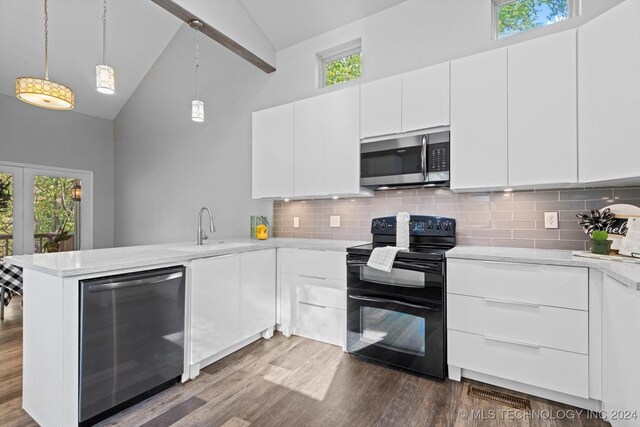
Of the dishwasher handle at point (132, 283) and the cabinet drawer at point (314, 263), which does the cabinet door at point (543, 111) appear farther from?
the dishwasher handle at point (132, 283)

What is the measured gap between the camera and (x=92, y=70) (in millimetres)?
4512

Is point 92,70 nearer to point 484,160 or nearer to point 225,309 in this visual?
point 225,309

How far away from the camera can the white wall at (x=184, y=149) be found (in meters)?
3.85

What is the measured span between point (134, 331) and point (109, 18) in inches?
167

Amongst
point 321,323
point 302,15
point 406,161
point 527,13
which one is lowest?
point 321,323

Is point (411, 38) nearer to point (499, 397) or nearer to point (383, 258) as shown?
point (383, 258)

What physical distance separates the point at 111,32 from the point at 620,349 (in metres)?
5.85

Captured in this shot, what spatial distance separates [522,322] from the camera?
190 centimetres

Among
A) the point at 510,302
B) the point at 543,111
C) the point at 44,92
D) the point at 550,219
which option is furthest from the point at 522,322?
the point at 44,92

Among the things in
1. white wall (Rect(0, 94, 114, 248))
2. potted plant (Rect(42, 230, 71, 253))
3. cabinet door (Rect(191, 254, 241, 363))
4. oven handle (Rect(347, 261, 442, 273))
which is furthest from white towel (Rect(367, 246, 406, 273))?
white wall (Rect(0, 94, 114, 248))

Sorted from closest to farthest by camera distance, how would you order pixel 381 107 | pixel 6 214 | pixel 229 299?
1. pixel 229 299
2. pixel 381 107
3. pixel 6 214

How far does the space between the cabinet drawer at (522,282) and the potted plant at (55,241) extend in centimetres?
540

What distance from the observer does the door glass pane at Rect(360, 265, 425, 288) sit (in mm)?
2193

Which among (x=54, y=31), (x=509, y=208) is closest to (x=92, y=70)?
(x=54, y=31)
